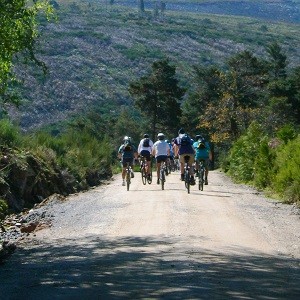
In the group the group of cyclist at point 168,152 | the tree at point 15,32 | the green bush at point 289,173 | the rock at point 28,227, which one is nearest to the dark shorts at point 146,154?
the group of cyclist at point 168,152

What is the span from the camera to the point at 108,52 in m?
140

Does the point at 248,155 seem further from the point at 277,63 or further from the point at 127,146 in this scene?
the point at 277,63

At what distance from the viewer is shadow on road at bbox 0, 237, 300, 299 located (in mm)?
10570

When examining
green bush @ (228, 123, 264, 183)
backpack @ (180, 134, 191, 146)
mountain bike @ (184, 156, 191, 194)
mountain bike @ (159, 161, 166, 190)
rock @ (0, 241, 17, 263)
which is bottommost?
green bush @ (228, 123, 264, 183)

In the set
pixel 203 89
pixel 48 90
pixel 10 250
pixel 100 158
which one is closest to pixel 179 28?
pixel 48 90

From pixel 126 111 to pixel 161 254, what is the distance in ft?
257

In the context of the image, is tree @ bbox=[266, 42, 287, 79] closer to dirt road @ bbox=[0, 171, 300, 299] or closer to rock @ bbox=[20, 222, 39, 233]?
dirt road @ bbox=[0, 171, 300, 299]

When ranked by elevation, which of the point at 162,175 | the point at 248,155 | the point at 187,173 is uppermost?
the point at 187,173

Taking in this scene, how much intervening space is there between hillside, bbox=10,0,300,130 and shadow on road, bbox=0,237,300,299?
68.2m

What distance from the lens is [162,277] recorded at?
11539 mm

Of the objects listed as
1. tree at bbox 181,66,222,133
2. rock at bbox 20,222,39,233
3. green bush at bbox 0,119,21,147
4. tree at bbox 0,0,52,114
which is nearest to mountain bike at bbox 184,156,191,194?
green bush at bbox 0,119,21,147

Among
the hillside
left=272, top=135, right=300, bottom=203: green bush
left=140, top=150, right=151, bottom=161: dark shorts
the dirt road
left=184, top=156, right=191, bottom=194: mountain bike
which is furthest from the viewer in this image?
the hillside

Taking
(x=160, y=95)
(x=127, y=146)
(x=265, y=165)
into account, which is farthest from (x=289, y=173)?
(x=160, y=95)

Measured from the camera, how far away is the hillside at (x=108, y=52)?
101 meters
